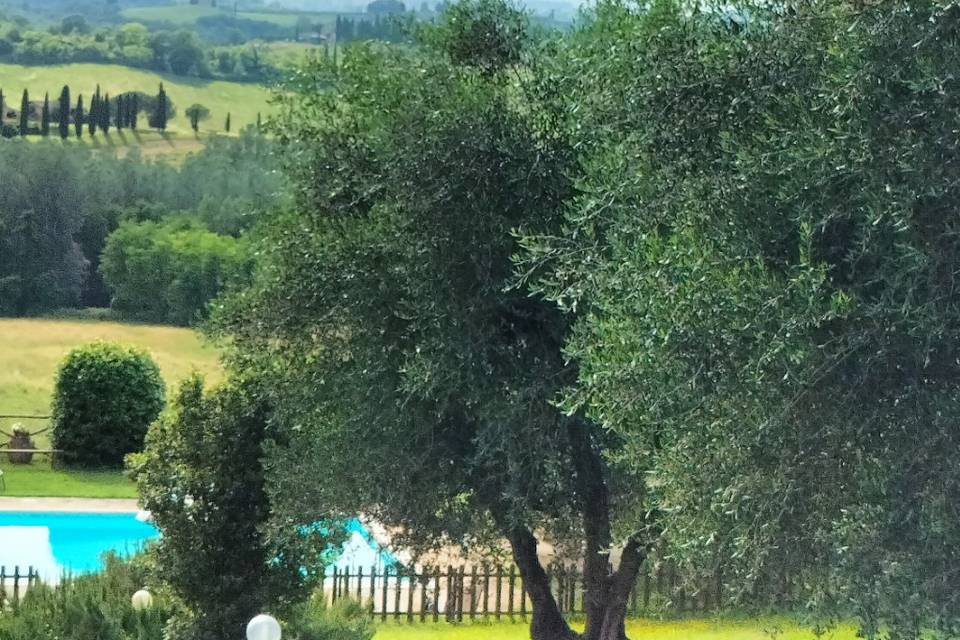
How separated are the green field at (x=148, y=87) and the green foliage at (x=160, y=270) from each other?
41.1 meters

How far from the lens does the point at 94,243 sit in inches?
2469

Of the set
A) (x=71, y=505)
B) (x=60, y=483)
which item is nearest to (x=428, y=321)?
(x=71, y=505)

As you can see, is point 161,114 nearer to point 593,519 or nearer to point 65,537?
point 65,537

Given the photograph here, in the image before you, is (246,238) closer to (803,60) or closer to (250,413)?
(250,413)

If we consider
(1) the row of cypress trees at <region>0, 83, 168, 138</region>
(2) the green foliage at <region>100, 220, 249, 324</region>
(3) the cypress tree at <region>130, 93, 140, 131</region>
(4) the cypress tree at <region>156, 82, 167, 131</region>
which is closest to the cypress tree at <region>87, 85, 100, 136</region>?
(1) the row of cypress trees at <region>0, 83, 168, 138</region>

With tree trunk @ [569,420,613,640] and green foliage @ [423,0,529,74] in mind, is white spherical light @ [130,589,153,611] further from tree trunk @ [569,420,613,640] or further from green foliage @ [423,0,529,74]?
green foliage @ [423,0,529,74]

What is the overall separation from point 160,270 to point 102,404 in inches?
1178

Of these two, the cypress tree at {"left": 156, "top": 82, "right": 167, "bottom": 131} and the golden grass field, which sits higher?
the cypress tree at {"left": 156, "top": 82, "right": 167, "bottom": 131}

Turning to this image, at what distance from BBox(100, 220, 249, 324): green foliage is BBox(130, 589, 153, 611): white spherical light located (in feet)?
146

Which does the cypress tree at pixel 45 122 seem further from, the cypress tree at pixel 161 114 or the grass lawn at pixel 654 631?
the grass lawn at pixel 654 631

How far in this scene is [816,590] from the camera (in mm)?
8211

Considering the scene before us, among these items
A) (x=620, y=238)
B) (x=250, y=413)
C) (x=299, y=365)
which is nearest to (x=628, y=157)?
(x=620, y=238)

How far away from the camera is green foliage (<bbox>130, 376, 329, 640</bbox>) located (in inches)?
532

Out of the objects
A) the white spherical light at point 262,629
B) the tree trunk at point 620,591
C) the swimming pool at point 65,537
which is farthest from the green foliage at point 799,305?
the swimming pool at point 65,537
